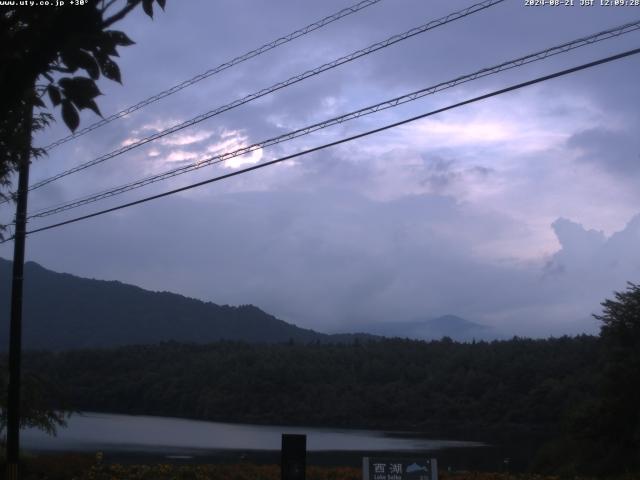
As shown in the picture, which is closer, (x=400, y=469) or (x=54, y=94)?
(x=54, y=94)

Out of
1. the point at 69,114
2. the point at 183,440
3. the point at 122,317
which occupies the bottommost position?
the point at 183,440

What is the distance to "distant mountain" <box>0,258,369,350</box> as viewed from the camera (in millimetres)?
125250

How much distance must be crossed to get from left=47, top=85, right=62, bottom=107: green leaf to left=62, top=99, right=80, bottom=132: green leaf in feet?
0.16

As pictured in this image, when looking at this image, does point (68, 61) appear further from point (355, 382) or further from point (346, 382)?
point (355, 382)

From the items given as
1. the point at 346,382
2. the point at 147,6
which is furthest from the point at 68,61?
the point at 346,382

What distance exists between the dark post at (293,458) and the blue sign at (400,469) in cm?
94

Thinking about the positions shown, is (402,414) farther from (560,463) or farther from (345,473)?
(345,473)

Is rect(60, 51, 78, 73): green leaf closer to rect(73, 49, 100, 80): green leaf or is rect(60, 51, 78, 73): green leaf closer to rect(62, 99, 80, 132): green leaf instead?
rect(73, 49, 100, 80): green leaf

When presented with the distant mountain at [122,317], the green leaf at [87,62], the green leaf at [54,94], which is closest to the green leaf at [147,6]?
the green leaf at [87,62]

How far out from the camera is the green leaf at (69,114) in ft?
14.4

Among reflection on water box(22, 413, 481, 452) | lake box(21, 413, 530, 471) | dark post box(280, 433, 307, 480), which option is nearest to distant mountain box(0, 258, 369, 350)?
reflection on water box(22, 413, 481, 452)

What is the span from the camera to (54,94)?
4402 mm

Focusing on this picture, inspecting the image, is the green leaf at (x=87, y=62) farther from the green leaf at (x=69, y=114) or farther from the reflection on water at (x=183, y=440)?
the reflection on water at (x=183, y=440)

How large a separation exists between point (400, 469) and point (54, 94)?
9.28 meters
